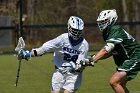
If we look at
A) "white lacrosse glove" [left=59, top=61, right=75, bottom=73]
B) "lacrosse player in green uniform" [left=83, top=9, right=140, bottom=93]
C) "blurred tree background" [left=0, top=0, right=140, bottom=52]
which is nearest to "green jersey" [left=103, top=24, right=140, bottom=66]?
"lacrosse player in green uniform" [left=83, top=9, right=140, bottom=93]

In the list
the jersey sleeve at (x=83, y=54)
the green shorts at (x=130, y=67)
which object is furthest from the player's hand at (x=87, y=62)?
the green shorts at (x=130, y=67)

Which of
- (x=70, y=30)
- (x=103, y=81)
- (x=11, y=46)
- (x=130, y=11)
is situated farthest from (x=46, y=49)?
(x=130, y=11)

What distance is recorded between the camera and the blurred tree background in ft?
88.1

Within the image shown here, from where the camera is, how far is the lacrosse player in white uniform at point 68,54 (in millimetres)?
8578

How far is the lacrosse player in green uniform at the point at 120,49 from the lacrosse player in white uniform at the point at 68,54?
0.40m

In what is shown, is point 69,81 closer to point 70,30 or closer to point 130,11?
point 70,30

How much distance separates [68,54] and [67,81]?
Result: 1.43 feet

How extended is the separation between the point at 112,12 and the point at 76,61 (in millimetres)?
1054

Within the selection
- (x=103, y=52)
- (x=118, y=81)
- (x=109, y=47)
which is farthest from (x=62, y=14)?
(x=103, y=52)

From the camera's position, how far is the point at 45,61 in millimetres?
19625

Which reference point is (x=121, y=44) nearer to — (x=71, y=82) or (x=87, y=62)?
(x=87, y=62)

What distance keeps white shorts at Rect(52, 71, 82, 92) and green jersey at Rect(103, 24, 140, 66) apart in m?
0.75

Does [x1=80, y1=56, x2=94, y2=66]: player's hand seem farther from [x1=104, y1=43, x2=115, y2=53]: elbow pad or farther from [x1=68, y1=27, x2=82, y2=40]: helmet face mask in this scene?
[x1=68, y1=27, x2=82, y2=40]: helmet face mask

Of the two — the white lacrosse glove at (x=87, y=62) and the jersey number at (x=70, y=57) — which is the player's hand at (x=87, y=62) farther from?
the jersey number at (x=70, y=57)
